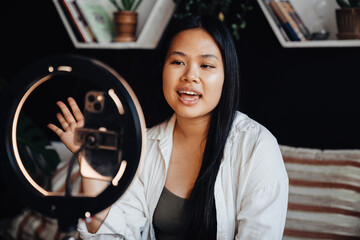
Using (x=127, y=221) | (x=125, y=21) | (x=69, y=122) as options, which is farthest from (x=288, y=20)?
(x=69, y=122)

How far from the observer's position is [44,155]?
2.35m

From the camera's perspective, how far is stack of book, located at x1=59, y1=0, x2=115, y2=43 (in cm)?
229

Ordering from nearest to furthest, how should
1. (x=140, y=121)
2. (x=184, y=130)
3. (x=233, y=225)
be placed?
(x=140, y=121) → (x=233, y=225) → (x=184, y=130)

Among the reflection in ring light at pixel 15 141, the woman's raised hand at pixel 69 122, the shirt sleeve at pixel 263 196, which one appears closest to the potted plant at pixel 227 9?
the shirt sleeve at pixel 263 196

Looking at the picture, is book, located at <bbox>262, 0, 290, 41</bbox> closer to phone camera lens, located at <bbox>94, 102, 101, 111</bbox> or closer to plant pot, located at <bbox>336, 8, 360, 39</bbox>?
plant pot, located at <bbox>336, 8, 360, 39</bbox>

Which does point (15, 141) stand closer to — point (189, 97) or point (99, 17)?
point (189, 97)

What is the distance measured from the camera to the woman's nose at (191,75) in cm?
132

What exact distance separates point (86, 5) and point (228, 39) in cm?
119

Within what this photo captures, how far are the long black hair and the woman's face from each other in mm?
29

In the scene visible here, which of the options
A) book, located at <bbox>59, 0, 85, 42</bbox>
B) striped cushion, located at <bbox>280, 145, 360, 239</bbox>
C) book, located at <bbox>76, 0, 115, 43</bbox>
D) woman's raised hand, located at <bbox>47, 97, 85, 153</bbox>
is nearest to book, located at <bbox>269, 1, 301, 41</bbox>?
striped cushion, located at <bbox>280, 145, 360, 239</bbox>

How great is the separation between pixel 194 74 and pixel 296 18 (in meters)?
0.88

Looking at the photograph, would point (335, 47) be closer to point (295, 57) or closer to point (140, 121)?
point (295, 57)

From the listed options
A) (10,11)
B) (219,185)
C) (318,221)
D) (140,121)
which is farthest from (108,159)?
(10,11)

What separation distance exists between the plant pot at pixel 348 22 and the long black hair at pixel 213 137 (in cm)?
70
